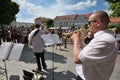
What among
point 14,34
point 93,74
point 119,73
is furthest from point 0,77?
point 14,34

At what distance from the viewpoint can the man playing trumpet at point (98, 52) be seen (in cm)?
246

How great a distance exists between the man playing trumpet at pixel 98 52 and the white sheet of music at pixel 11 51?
236 centimetres

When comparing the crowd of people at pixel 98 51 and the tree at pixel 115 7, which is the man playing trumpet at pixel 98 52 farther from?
the tree at pixel 115 7

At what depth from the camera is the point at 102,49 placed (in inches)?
96.5

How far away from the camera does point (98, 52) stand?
2.45 meters

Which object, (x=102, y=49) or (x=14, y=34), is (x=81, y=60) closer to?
(x=102, y=49)

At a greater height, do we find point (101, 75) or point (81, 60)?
point (81, 60)

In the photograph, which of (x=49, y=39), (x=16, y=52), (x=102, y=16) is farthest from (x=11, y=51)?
(x=102, y=16)

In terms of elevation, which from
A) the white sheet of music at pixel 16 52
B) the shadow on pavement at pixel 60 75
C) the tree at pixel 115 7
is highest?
the tree at pixel 115 7

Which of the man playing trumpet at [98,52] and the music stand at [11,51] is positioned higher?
the man playing trumpet at [98,52]

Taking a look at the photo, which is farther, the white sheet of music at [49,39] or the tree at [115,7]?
the tree at [115,7]

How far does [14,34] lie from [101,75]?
1663 cm

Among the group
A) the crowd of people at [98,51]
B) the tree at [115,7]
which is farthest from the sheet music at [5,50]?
the tree at [115,7]

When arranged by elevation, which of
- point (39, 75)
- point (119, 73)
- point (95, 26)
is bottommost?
point (119, 73)
